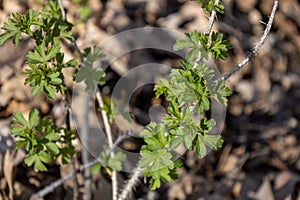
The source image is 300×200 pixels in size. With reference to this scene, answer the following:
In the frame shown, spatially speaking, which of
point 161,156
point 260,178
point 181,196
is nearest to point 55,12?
point 161,156

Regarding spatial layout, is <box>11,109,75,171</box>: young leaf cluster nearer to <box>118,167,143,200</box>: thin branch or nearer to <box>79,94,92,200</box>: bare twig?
<box>118,167,143,200</box>: thin branch

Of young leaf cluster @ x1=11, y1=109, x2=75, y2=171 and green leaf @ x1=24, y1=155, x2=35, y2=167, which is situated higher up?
young leaf cluster @ x1=11, y1=109, x2=75, y2=171

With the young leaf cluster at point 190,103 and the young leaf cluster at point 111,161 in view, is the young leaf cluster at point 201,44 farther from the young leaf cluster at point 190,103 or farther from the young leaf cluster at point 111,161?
the young leaf cluster at point 111,161

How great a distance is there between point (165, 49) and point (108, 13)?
435 millimetres

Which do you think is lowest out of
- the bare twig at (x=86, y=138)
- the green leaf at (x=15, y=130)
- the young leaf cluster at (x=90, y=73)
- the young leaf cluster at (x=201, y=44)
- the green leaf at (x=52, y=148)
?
the bare twig at (x=86, y=138)

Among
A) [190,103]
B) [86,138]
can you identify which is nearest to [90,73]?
[190,103]

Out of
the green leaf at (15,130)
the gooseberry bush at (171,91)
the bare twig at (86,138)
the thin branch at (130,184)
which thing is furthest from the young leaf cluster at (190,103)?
the bare twig at (86,138)

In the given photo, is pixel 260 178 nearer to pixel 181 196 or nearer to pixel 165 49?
pixel 181 196

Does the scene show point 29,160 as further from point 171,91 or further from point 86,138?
point 86,138

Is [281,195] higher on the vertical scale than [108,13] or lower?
lower

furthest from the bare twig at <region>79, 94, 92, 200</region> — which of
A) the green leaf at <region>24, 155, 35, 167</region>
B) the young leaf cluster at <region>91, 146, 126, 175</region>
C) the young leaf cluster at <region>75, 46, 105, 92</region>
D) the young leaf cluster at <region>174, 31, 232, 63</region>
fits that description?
the young leaf cluster at <region>174, 31, 232, 63</region>

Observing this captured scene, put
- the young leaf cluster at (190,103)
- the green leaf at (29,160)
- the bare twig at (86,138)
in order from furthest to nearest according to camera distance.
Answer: the bare twig at (86,138)
the green leaf at (29,160)
the young leaf cluster at (190,103)

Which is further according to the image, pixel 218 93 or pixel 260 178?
pixel 260 178

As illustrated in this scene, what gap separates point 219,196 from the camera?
2.29m
